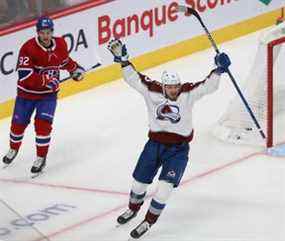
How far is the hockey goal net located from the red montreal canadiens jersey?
1427 millimetres

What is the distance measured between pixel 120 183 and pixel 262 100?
133cm

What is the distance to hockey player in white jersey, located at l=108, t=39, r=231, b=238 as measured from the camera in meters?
6.25

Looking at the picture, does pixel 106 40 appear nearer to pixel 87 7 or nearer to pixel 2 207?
pixel 87 7

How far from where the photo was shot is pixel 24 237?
6.38 m

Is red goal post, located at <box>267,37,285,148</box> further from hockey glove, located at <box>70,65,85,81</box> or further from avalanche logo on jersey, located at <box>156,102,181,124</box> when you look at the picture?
avalanche logo on jersey, located at <box>156,102,181,124</box>

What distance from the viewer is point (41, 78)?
7.31m

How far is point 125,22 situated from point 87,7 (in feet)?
1.54

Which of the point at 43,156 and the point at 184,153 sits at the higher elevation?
the point at 184,153

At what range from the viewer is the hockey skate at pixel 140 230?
249 inches

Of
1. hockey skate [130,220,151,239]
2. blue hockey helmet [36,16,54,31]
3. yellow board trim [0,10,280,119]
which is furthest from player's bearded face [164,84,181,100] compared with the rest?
yellow board trim [0,10,280,119]

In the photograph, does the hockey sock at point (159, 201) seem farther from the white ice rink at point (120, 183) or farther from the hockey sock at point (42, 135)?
the hockey sock at point (42, 135)

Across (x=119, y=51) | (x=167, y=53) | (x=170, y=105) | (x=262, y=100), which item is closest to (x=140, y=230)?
(x=170, y=105)

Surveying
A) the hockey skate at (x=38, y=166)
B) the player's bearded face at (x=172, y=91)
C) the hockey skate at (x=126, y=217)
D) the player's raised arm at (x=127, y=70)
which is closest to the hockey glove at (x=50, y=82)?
the hockey skate at (x=38, y=166)

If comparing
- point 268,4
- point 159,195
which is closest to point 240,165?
point 159,195
